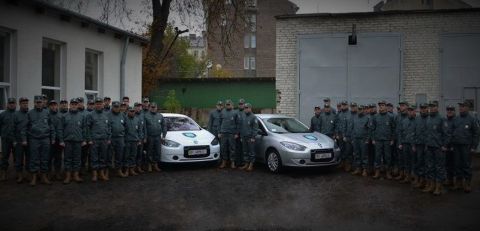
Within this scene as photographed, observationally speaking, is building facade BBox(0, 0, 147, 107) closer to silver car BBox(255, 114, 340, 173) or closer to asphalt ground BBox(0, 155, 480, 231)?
asphalt ground BBox(0, 155, 480, 231)

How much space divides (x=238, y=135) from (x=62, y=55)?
628 centimetres

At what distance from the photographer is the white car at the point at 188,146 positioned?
35.5 ft

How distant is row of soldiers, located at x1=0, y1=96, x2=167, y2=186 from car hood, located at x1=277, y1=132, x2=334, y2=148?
3195 millimetres

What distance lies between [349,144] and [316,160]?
55.2 inches

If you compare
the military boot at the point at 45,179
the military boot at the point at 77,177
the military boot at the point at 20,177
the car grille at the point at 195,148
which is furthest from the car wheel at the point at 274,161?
the military boot at the point at 20,177

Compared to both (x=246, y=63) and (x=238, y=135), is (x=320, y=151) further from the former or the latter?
(x=246, y=63)

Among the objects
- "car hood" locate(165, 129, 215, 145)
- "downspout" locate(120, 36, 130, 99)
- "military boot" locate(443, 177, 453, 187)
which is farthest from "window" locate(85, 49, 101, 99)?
"military boot" locate(443, 177, 453, 187)

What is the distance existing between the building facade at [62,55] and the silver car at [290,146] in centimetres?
634

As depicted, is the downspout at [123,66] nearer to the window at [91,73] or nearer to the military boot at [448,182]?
the window at [91,73]

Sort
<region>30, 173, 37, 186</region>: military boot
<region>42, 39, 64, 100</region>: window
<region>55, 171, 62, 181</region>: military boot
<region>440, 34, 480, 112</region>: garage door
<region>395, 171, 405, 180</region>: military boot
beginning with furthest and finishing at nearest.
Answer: <region>440, 34, 480, 112</region>: garage door, <region>42, 39, 64, 100</region>: window, <region>395, 171, 405, 180</region>: military boot, <region>55, 171, 62, 181</region>: military boot, <region>30, 173, 37, 186</region>: military boot

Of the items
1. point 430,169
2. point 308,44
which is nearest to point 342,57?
point 308,44

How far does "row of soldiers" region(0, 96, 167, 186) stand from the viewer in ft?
29.6

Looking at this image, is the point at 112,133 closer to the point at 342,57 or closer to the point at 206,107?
the point at 342,57

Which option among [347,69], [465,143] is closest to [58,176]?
[465,143]
